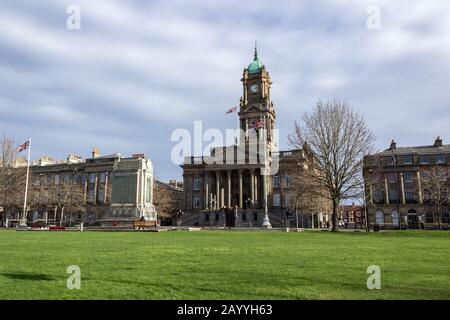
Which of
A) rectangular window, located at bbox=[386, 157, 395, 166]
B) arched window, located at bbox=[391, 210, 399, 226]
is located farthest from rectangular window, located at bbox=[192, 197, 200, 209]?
rectangular window, located at bbox=[386, 157, 395, 166]

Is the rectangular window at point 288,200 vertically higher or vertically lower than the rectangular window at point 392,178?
lower

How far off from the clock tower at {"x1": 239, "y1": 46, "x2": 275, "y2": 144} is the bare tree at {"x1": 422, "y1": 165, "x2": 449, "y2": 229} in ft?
131

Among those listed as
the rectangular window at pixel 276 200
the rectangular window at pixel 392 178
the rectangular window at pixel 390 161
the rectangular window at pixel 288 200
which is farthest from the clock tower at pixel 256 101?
the rectangular window at pixel 392 178

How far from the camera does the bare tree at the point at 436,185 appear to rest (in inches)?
2611

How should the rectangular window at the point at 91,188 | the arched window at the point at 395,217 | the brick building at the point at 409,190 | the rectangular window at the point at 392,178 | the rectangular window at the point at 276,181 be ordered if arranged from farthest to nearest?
the rectangular window at the point at 91,188
the rectangular window at the point at 276,181
the rectangular window at the point at 392,178
the arched window at the point at 395,217
the brick building at the point at 409,190

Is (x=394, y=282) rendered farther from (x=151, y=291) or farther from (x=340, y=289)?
(x=151, y=291)

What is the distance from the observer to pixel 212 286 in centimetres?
805

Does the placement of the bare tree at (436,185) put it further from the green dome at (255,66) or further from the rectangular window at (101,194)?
the rectangular window at (101,194)

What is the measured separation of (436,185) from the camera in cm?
6506

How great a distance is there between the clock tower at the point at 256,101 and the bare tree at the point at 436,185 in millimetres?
39804

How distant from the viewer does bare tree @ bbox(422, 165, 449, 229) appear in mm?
66312

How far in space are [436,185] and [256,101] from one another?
55213 millimetres

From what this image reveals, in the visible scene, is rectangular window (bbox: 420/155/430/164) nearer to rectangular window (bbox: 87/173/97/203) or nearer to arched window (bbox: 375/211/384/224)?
arched window (bbox: 375/211/384/224)

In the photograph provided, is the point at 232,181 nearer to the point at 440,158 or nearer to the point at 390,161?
the point at 390,161
